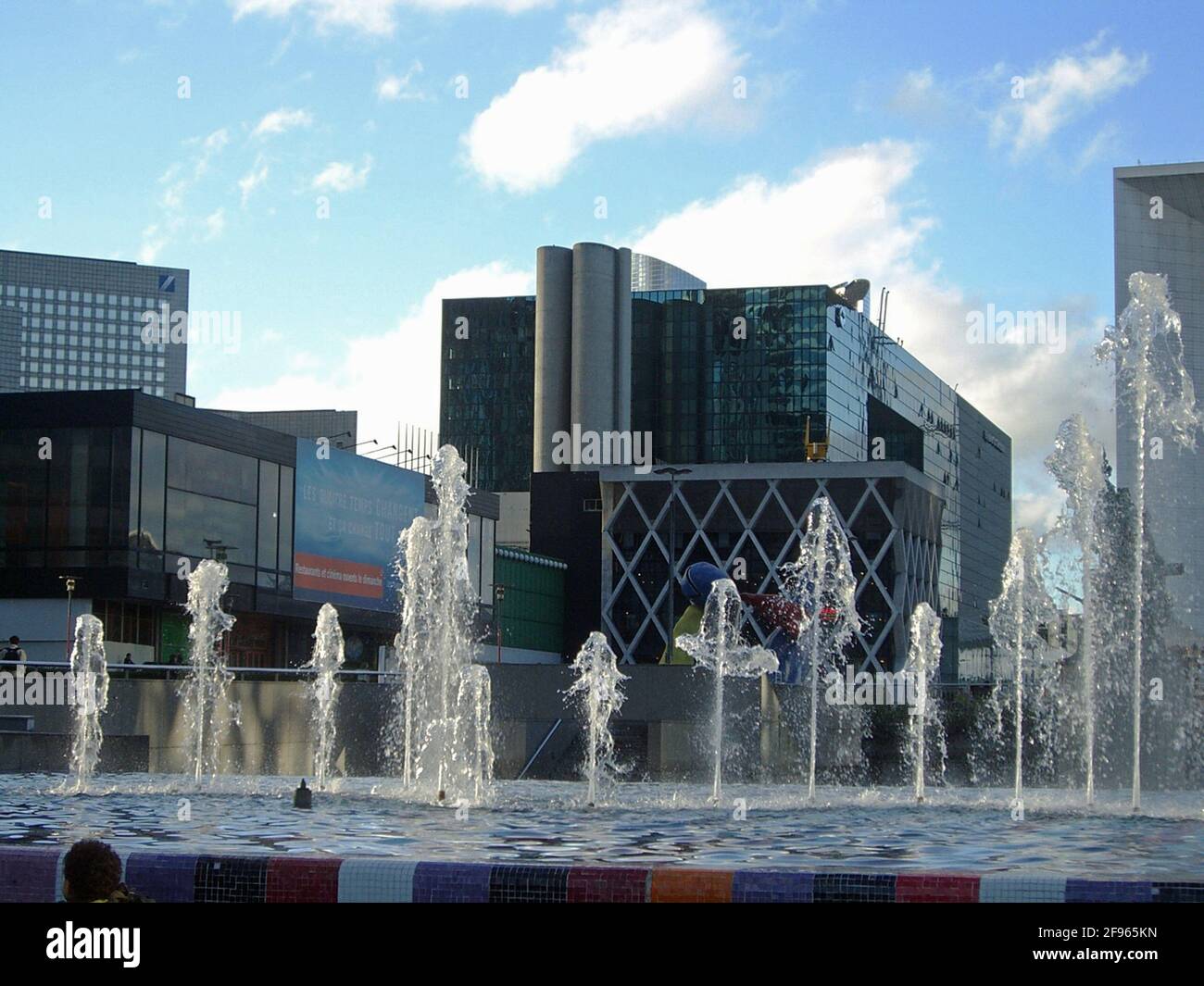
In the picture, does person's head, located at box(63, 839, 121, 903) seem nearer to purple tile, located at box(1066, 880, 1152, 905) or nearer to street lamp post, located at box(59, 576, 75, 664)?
purple tile, located at box(1066, 880, 1152, 905)

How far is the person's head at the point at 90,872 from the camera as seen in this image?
5.58 metres

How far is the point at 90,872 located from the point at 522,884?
2673 mm

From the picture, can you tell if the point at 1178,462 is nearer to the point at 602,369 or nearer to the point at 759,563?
the point at 759,563

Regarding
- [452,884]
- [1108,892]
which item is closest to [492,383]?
[452,884]

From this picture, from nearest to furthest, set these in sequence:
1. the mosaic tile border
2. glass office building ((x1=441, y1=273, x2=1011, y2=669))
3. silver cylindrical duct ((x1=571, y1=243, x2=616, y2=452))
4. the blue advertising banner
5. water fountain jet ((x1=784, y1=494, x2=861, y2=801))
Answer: the mosaic tile border < water fountain jet ((x1=784, y1=494, x2=861, y2=801)) < the blue advertising banner < silver cylindrical duct ((x1=571, y1=243, x2=616, y2=452)) < glass office building ((x1=441, y1=273, x2=1011, y2=669))

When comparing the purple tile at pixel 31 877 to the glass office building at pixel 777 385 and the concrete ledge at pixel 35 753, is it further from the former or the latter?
the glass office building at pixel 777 385

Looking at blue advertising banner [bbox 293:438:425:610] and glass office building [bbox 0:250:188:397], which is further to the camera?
glass office building [bbox 0:250:188:397]

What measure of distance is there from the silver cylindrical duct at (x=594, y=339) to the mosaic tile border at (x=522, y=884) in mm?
105852

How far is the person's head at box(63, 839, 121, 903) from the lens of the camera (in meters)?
5.58

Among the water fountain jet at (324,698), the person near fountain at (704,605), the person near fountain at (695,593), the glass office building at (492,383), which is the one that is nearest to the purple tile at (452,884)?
the water fountain jet at (324,698)

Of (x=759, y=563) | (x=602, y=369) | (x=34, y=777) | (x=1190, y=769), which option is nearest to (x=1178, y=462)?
(x=759, y=563)

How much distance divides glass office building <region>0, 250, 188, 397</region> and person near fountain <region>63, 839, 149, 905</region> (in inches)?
6600

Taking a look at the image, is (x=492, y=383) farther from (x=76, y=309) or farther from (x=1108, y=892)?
(x=1108, y=892)

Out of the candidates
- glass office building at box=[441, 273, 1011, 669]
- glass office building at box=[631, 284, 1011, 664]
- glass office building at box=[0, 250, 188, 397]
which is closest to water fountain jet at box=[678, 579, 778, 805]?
glass office building at box=[441, 273, 1011, 669]
